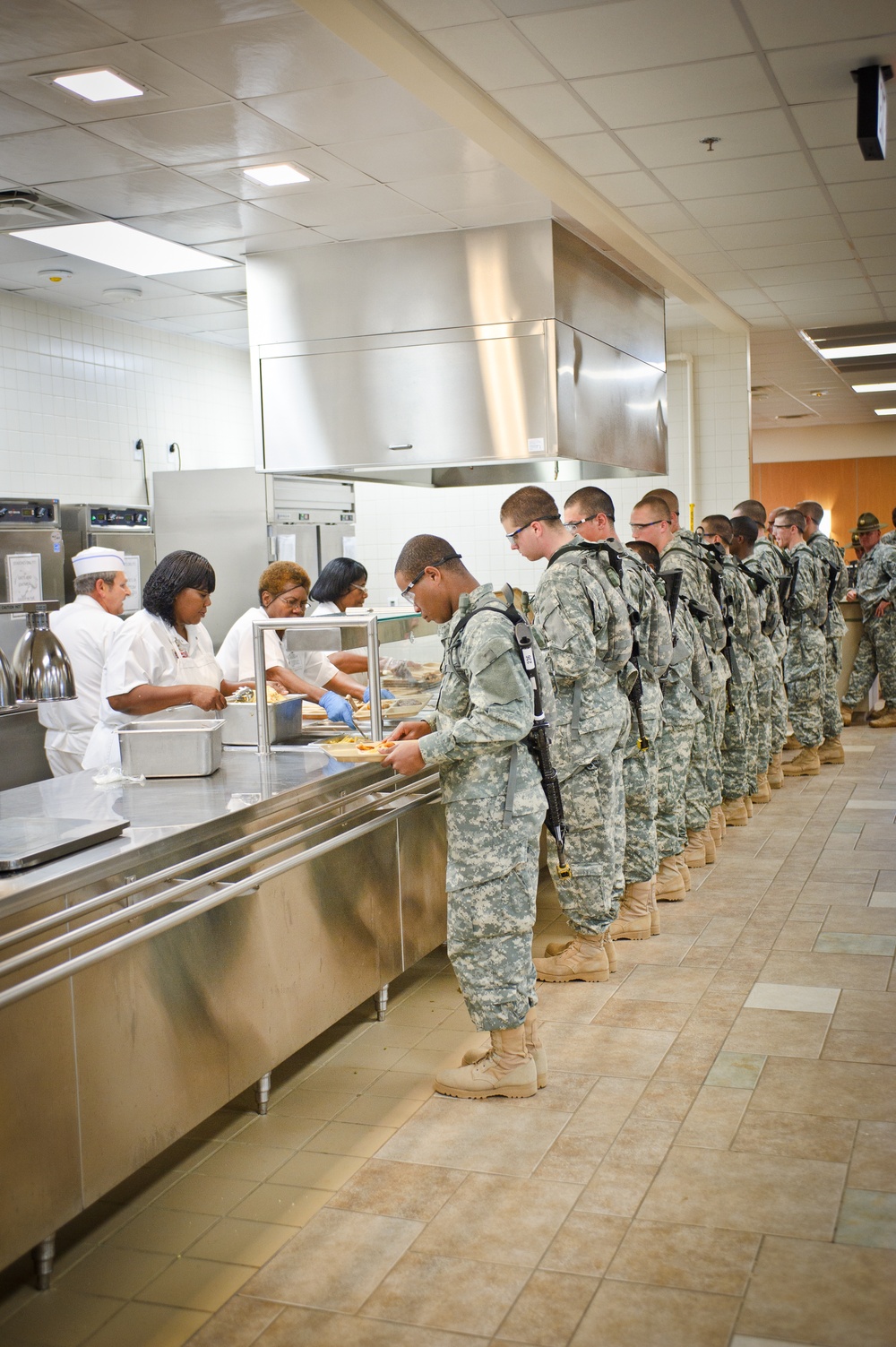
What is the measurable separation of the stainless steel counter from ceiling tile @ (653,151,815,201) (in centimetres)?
310

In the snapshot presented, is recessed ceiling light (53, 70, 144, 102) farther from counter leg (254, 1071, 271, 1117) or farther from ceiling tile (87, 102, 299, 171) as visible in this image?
counter leg (254, 1071, 271, 1117)

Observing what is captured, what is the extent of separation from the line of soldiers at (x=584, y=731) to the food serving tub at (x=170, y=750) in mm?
564

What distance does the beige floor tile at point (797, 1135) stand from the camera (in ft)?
9.87

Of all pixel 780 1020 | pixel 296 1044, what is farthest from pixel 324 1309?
pixel 780 1020

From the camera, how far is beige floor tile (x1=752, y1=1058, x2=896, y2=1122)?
324cm

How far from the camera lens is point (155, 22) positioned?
328cm

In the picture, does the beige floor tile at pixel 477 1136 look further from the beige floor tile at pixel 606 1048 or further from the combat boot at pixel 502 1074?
the beige floor tile at pixel 606 1048

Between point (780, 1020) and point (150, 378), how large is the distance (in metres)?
5.58

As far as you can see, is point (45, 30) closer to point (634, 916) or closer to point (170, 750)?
point (170, 750)

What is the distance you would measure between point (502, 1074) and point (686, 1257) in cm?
91

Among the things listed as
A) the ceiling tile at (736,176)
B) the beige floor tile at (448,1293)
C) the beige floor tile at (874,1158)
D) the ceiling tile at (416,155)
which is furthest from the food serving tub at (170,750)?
the ceiling tile at (736,176)

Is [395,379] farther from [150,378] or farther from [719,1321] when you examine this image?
[719,1321]

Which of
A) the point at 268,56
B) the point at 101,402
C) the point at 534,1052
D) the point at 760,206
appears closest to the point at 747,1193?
the point at 534,1052

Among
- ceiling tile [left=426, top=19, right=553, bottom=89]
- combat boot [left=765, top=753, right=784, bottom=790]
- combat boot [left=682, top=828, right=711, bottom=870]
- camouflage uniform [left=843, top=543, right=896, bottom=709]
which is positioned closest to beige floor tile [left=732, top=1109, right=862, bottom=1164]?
combat boot [left=682, top=828, right=711, bottom=870]
